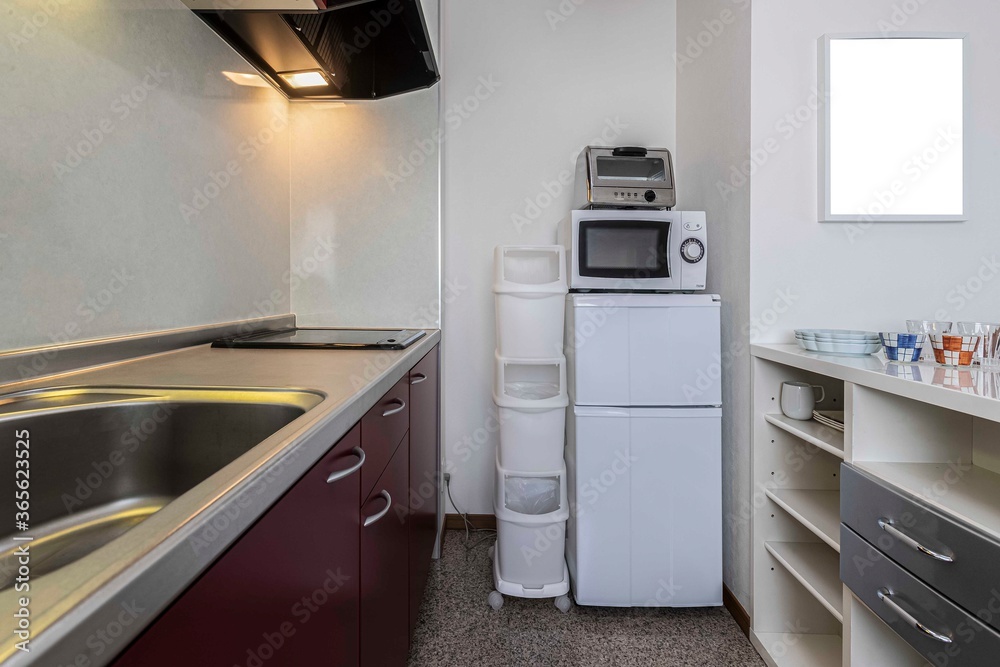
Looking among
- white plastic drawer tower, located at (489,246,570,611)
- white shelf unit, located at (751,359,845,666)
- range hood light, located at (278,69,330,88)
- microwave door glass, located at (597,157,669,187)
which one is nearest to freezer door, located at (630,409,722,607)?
white shelf unit, located at (751,359,845,666)

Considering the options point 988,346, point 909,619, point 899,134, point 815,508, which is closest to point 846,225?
point 899,134

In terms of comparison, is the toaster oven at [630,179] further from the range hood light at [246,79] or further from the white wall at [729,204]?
the range hood light at [246,79]

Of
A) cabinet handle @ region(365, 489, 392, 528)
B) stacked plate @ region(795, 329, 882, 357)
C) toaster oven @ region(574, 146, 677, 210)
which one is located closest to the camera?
cabinet handle @ region(365, 489, 392, 528)

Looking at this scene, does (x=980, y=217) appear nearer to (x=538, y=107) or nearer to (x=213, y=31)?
(x=538, y=107)

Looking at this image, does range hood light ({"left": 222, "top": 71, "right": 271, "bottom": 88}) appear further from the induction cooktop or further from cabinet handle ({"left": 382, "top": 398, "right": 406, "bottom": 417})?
cabinet handle ({"left": 382, "top": 398, "right": 406, "bottom": 417})

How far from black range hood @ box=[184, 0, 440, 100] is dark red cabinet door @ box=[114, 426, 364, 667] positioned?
129 centimetres

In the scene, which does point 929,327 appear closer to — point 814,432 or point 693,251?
point 814,432

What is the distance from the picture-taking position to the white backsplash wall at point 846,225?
1.66 metres

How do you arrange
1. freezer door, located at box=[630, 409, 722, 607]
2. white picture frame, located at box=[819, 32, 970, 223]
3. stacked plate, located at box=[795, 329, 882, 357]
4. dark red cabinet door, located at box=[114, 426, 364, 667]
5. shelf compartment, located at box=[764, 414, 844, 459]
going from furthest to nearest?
freezer door, located at box=[630, 409, 722, 607] → white picture frame, located at box=[819, 32, 970, 223] → stacked plate, located at box=[795, 329, 882, 357] → shelf compartment, located at box=[764, 414, 844, 459] → dark red cabinet door, located at box=[114, 426, 364, 667]

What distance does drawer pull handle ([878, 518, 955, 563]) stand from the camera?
907 millimetres

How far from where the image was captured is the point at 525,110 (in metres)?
2.42

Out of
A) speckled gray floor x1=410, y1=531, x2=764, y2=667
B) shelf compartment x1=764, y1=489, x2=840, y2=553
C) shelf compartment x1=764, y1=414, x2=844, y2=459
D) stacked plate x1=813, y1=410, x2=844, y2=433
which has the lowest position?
speckled gray floor x1=410, y1=531, x2=764, y2=667

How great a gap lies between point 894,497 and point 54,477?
5.12 ft

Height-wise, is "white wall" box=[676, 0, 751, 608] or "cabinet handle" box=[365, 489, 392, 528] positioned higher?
"white wall" box=[676, 0, 751, 608]
